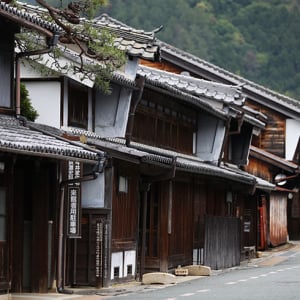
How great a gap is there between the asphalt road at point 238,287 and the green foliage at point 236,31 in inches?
2540

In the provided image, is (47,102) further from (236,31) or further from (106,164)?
(236,31)

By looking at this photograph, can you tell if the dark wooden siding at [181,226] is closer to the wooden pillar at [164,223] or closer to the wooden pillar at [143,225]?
the wooden pillar at [164,223]

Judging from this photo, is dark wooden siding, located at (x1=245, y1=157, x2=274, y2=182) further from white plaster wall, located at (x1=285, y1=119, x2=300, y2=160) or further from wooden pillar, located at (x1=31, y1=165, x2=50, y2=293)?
wooden pillar, located at (x1=31, y1=165, x2=50, y2=293)

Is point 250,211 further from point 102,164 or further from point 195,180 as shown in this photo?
point 102,164

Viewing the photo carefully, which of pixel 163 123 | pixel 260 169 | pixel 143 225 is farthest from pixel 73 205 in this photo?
pixel 260 169

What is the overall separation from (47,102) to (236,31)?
271ft

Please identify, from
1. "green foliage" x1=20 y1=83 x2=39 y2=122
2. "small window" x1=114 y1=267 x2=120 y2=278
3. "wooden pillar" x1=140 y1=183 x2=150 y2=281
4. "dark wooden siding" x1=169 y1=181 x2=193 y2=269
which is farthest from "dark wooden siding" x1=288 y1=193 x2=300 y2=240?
"green foliage" x1=20 y1=83 x2=39 y2=122

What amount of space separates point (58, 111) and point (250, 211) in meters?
20.9

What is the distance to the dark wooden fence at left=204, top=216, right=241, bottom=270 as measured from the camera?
104ft

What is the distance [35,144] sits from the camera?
61.3 ft

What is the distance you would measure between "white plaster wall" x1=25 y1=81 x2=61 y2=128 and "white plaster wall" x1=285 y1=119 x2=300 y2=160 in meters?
30.7

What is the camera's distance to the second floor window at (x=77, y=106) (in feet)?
81.0

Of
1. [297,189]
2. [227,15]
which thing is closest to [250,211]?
[297,189]

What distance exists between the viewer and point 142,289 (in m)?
23.8
